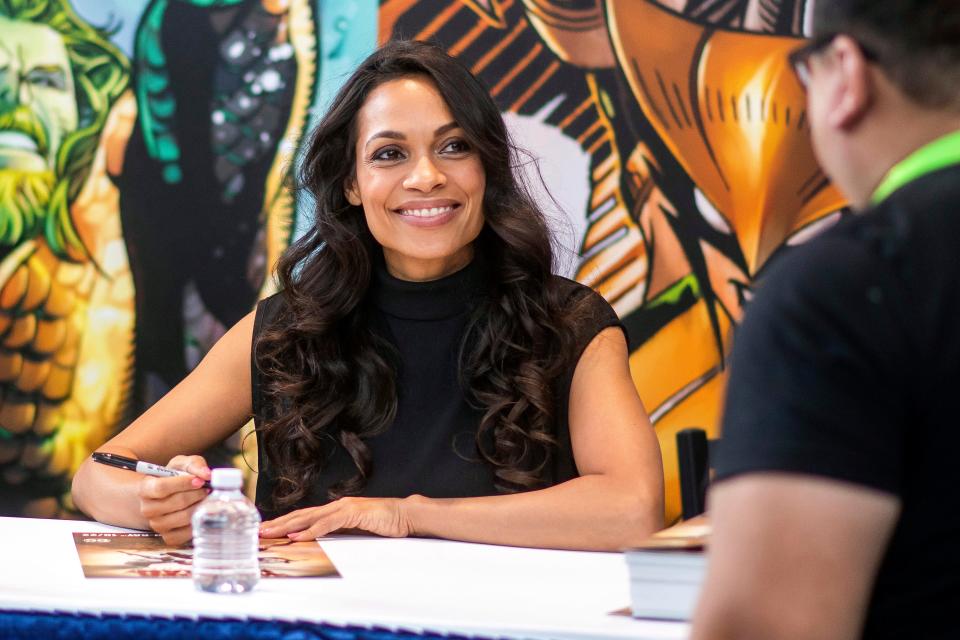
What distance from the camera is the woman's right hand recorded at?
1.87 m

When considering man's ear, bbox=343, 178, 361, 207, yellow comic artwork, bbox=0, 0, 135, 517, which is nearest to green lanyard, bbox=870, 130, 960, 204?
→ man's ear, bbox=343, 178, 361, 207

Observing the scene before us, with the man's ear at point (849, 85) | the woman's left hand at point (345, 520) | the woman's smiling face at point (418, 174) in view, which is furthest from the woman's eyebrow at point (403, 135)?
the man's ear at point (849, 85)

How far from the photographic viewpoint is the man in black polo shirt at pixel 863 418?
756 millimetres

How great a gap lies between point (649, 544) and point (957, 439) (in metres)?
0.60

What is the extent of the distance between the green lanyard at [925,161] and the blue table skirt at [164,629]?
2.30 ft

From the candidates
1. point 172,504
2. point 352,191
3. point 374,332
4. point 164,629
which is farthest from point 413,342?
point 164,629

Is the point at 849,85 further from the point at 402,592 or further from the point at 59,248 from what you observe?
the point at 59,248

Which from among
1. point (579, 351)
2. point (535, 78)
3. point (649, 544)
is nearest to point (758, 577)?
point (649, 544)

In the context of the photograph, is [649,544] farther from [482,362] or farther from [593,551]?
[482,362]

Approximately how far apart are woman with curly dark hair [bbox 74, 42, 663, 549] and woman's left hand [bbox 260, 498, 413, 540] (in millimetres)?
303

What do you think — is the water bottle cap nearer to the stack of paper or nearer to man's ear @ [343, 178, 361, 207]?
the stack of paper

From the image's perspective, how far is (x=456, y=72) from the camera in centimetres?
245

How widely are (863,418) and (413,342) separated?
1735mm

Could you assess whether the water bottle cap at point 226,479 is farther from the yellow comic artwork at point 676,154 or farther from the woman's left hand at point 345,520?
the yellow comic artwork at point 676,154
